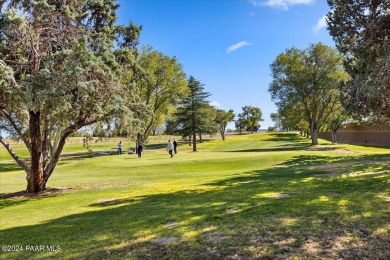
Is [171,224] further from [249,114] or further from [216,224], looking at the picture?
[249,114]

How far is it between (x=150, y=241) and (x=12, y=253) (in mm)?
2778

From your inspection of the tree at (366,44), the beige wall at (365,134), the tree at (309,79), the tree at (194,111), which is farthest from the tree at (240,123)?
the tree at (366,44)

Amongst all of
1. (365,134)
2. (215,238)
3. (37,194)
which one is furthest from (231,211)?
(365,134)

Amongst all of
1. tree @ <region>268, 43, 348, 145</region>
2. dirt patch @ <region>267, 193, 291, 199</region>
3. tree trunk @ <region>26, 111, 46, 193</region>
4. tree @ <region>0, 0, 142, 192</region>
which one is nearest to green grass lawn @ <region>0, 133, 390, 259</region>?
dirt patch @ <region>267, 193, 291, 199</region>

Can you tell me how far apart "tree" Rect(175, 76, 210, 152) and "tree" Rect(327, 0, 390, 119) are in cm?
3460

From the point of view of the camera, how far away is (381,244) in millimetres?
4930

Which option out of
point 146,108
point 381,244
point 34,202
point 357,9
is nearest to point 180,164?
point 146,108

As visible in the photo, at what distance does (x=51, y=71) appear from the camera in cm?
1250

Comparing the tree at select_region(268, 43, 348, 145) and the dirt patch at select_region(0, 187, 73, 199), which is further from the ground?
the tree at select_region(268, 43, 348, 145)

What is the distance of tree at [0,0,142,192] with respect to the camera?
10969mm

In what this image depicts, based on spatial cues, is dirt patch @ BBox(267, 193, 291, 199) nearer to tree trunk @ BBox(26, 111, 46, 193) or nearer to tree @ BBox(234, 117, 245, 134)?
tree trunk @ BBox(26, 111, 46, 193)

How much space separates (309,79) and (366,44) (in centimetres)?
2906

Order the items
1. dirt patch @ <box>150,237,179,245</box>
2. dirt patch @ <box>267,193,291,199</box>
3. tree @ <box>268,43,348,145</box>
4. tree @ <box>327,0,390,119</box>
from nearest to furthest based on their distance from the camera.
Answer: dirt patch @ <box>150,237,179,245</box>, dirt patch @ <box>267,193,291,199</box>, tree @ <box>327,0,390,119</box>, tree @ <box>268,43,348,145</box>

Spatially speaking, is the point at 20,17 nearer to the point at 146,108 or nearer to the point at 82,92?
the point at 82,92
